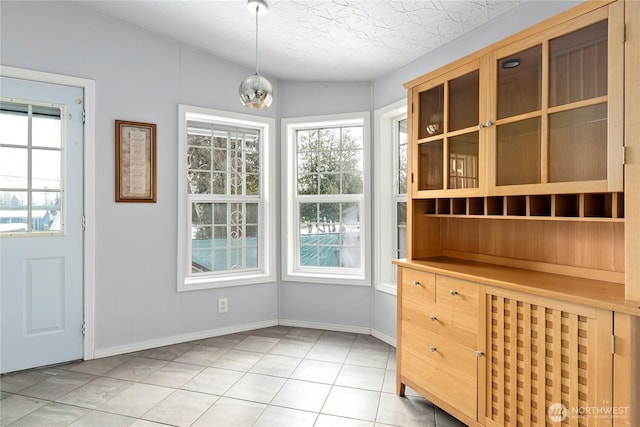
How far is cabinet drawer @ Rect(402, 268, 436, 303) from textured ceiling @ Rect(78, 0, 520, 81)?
173 cm

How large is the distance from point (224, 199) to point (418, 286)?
2.14 m

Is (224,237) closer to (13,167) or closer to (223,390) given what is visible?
(223,390)

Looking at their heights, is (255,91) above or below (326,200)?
above

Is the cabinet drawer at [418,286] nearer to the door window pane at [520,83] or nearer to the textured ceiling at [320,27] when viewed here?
the door window pane at [520,83]

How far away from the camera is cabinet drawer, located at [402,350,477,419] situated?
6.12 ft

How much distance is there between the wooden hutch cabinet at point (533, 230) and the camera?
137 cm

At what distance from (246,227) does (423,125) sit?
82.5 inches

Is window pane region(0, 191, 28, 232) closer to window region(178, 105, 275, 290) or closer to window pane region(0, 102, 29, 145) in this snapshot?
window pane region(0, 102, 29, 145)

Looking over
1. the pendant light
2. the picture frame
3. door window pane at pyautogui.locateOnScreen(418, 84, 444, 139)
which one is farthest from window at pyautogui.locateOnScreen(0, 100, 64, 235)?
door window pane at pyautogui.locateOnScreen(418, 84, 444, 139)

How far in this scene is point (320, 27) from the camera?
2621 mm

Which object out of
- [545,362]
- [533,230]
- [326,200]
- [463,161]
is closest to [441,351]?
[545,362]

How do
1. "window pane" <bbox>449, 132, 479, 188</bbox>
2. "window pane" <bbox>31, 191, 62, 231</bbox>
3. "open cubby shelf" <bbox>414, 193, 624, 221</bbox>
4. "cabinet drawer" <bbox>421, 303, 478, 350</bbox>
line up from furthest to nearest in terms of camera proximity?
"window pane" <bbox>31, 191, 62, 231</bbox>, "window pane" <bbox>449, 132, 479, 188</bbox>, "cabinet drawer" <bbox>421, 303, 478, 350</bbox>, "open cubby shelf" <bbox>414, 193, 624, 221</bbox>

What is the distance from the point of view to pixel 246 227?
12.0ft

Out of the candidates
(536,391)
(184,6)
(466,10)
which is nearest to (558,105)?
(466,10)
